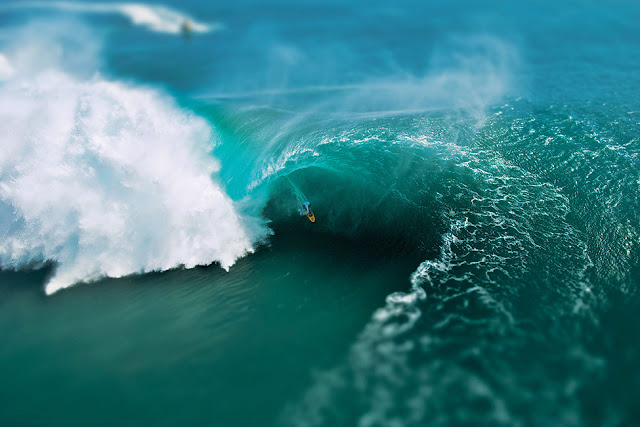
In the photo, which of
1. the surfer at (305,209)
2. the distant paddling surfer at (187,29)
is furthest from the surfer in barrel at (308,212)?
the distant paddling surfer at (187,29)

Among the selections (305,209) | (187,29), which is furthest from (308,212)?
(187,29)

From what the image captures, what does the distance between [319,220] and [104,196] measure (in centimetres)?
1913

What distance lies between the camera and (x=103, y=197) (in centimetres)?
2981

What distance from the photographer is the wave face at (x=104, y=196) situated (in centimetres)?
2747

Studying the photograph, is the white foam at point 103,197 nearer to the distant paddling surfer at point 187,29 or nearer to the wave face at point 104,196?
the wave face at point 104,196

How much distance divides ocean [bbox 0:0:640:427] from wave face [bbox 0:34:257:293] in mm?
192

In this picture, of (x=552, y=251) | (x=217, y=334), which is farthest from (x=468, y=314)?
(x=217, y=334)

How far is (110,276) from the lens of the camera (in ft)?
86.4

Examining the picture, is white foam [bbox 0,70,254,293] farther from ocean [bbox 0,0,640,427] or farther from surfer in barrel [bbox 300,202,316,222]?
surfer in barrel [bbox 300,202,316,222]

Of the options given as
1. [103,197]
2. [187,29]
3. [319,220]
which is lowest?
[103,197]

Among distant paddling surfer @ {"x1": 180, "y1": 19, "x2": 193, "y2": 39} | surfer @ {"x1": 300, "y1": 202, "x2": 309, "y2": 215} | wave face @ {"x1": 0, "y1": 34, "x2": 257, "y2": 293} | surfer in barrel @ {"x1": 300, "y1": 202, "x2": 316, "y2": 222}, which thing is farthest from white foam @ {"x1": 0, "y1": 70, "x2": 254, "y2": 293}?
distant paddling surfer @ {"x1": 180, "y1": 19, "x2": 193, "y2": 39}

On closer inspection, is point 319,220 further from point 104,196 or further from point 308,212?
point 104,196

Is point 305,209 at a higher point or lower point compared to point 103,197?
higher

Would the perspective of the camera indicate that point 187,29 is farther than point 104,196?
Yes
